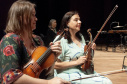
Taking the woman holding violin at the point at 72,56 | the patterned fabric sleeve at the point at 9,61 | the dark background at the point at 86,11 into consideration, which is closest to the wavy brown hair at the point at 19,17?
the patterned fabric sleeve at the point at 9,61

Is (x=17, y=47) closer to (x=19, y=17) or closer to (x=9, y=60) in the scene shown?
(x=9, y=60)

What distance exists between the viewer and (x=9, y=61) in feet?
2.66

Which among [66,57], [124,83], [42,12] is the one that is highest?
[42,12]

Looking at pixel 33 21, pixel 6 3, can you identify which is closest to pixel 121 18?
pixel 6 3

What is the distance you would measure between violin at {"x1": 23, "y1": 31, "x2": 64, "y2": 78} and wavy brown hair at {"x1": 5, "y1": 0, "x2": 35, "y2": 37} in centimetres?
18

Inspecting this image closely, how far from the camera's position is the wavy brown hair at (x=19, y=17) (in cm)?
95

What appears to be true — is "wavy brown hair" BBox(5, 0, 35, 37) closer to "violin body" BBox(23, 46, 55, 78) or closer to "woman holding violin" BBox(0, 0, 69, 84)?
"woman holding violin" BBox(0, 0, 69, 84)

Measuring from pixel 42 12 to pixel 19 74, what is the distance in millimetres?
7511

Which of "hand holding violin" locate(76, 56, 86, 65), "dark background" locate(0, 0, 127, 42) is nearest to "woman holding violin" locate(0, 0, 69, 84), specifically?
"hand holding violin" locate(76, 56, 86, 65)

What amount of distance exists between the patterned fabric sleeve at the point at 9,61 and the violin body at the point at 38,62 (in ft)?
0.43

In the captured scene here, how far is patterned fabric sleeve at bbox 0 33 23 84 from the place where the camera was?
0.80 metres

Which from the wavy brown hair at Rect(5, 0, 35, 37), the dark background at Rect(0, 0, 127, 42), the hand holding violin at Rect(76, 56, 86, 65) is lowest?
the hand holding violin at Rect(76, 56, 86, 65)

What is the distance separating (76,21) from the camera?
164 cm

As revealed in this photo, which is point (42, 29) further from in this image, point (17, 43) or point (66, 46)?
point (17, 43)
